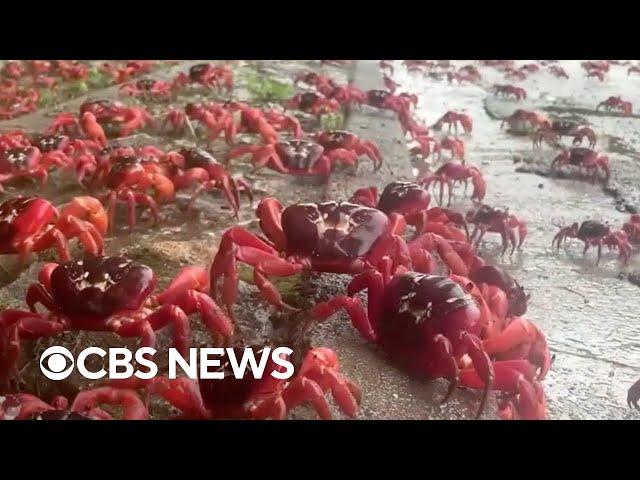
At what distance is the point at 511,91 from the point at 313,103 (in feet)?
2.90

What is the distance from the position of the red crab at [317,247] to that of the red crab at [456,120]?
0.96 metres

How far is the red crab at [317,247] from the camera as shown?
2.20 metres

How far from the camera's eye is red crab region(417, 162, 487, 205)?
274 centimetres

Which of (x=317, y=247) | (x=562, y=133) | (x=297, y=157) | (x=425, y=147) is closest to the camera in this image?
(x=317, y=247)

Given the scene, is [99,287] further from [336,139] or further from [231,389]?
[336,139]

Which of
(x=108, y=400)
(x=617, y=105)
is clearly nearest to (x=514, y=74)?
(x=617, y=105)

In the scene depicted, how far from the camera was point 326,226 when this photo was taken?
229 cm

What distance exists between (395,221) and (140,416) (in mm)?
943

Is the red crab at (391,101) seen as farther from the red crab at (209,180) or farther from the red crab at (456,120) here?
the red crab at (209,180)

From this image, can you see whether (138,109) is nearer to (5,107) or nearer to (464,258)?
(5,107)

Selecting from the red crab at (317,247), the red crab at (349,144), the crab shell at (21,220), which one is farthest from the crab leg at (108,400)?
the red crab at (349,144)

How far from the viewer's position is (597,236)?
258cm

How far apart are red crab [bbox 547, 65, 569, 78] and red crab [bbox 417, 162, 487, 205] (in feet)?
3.01
